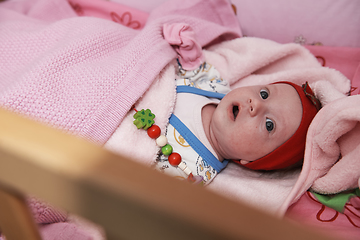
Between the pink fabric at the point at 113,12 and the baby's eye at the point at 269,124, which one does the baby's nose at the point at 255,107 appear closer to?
the baby's eye at the point at 269,124

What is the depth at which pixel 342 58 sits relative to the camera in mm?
1045

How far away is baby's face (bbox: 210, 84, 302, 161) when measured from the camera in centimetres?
79

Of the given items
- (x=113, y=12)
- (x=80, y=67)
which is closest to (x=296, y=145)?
(x=80, y=67)

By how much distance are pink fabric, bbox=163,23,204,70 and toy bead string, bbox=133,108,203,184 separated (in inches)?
11.8

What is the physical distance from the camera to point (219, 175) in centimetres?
93

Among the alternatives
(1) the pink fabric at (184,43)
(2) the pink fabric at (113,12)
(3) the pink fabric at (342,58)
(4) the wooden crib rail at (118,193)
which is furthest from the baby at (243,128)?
(4) the wooden crib rail at (118,193)

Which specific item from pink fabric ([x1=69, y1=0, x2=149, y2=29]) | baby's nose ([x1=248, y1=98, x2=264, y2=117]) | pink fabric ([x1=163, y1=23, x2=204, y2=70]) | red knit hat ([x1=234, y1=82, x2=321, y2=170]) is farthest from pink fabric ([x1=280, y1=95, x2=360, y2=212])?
pink fabric ([x1=69, y1=0, x2=149, y2=29])

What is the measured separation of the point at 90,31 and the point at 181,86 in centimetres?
35

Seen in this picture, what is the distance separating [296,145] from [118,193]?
2.32 ft

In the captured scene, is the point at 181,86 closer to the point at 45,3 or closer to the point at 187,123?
the point at 187,123

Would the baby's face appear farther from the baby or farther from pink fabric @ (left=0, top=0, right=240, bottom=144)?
pink fabric @ (left=0, top=0, right=240, bottom=144)

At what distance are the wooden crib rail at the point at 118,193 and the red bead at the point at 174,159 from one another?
1.83 feet

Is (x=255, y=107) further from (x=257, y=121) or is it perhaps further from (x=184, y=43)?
(x=184, y=43)

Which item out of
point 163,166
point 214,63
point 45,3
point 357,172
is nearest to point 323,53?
point 214,63
